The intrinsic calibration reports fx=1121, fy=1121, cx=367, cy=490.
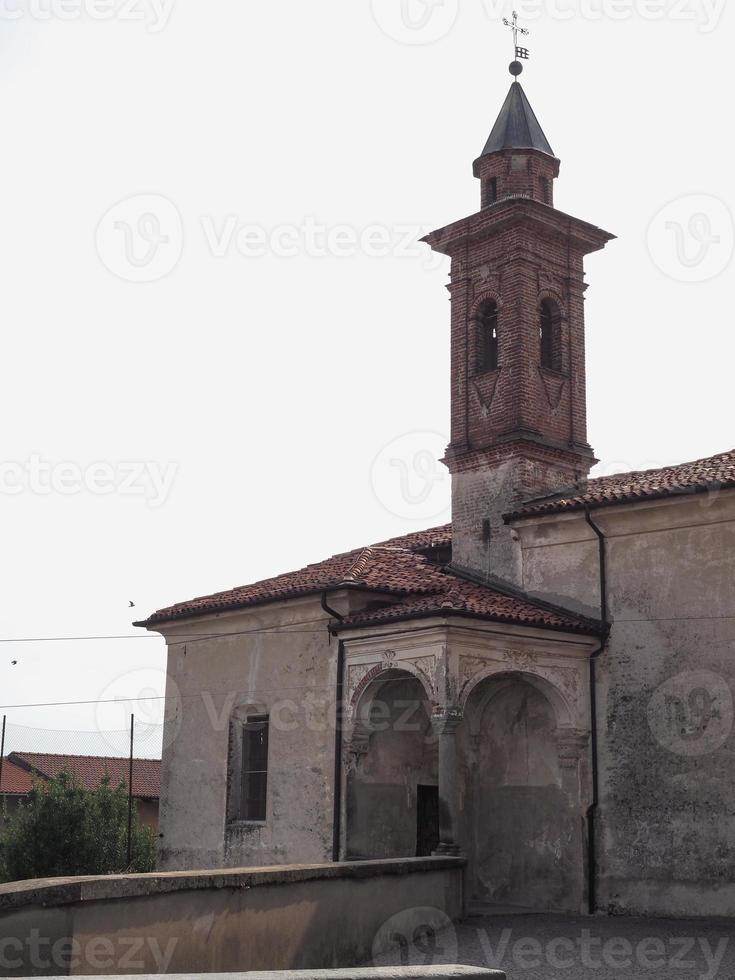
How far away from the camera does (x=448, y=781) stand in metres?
13.6

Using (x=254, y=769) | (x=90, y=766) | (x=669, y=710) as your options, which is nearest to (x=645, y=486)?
(x=669, y=710)

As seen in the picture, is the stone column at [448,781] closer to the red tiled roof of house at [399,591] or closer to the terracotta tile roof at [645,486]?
the red tiled roof of house at [399,591]

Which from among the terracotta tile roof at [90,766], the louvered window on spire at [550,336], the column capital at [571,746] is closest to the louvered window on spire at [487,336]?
the louvered window on spire at [550,336]

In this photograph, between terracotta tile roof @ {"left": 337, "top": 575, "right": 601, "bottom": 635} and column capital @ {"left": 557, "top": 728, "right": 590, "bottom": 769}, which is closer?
terracotta tile roof @ {"left": 337, "top": 575, "right": 601, "bottom": 635}

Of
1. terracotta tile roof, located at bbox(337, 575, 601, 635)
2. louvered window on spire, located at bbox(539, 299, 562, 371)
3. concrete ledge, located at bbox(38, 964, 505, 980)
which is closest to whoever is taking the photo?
concrete ledge, located at bbox(38, 964, 505, 980)

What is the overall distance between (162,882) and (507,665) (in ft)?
22.5

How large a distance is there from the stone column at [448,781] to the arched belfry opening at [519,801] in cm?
172

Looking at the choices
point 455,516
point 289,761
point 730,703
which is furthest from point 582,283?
point 289,761

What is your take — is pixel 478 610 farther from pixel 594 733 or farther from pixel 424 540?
pixel 424 540

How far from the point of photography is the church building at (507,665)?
1415 cm

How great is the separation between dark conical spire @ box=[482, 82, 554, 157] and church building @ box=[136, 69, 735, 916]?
0.35ft

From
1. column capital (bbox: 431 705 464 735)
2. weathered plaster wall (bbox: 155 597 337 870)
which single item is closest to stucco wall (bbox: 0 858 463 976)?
column capital (bbox: 431 705 464 735)

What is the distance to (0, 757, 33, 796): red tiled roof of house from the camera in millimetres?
37562

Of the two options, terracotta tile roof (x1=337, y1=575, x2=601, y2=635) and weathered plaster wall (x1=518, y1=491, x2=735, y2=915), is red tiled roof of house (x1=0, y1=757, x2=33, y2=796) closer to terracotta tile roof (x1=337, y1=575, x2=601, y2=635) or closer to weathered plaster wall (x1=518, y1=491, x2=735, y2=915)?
terracotta tile roof (x1=337, y1=575, x2=601, y2=635)
